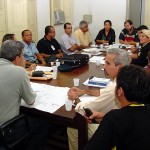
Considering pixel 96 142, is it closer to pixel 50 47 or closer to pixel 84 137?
pixel 84 137

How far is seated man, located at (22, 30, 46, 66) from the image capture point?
14.0ft

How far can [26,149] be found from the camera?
7.11 ft

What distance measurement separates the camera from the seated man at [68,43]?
17.1ft

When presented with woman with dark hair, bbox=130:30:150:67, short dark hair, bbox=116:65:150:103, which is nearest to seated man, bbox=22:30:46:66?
woman with dark hair, bbox=130:30:150:67

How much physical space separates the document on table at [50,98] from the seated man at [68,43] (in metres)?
2.73

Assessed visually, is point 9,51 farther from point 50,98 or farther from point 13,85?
point 50,98

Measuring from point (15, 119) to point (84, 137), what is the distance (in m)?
0.54

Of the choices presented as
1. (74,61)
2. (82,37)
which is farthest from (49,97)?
(82,37)

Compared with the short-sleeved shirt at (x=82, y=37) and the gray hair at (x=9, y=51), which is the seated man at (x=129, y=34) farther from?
the gray hair at (x=9, y=51)

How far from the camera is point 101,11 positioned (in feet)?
22.6

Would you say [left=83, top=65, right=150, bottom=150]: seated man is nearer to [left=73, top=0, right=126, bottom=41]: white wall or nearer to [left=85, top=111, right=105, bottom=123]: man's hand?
→ [left=85, top=111, right=105, bottom=123]: man's hand

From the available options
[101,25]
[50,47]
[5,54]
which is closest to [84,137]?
[5,54]

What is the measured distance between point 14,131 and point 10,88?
1.09 feet

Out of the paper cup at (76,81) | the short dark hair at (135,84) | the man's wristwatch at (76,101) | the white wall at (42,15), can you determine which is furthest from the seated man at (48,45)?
the short dark hair at (135,84)
